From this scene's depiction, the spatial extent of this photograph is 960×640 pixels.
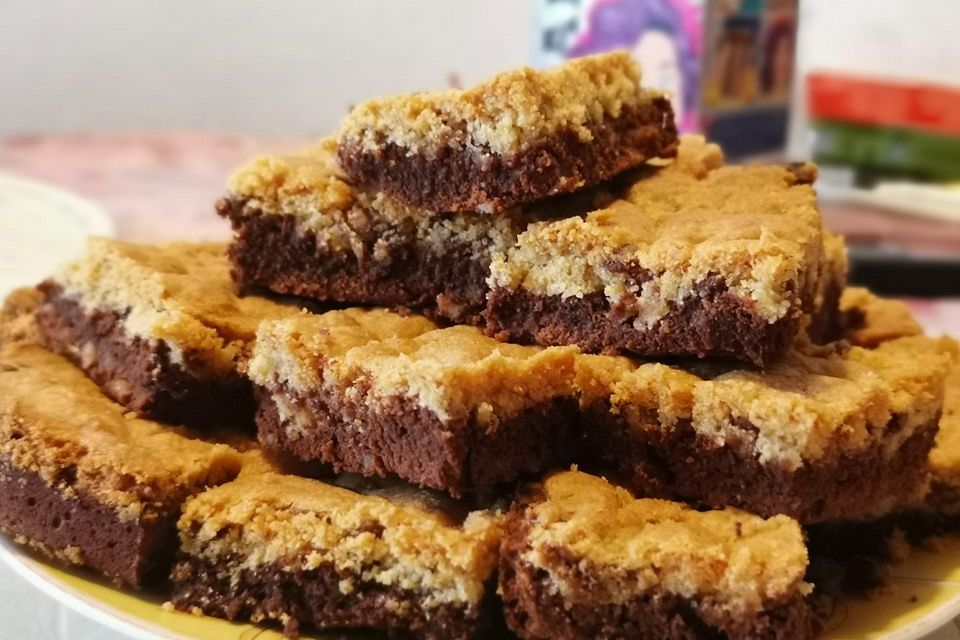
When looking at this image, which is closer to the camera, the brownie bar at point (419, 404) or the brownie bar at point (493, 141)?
the brownie bar at point (419, 404)

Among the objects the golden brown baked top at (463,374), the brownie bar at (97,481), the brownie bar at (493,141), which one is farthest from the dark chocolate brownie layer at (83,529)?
the brownie bar at (493,141)

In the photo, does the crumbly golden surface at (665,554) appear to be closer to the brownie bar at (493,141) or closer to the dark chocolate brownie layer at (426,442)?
the dark chocolate brownie layer at (426,442)

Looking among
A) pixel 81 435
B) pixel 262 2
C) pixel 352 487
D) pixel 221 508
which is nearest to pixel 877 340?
pixel 352 487

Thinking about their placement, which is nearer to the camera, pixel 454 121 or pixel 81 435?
pixel 81 435

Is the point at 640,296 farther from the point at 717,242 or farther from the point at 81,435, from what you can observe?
the point at 81,435

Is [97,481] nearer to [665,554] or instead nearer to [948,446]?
[665,554]

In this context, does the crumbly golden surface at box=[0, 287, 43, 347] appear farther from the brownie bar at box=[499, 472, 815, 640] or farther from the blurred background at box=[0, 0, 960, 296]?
the blurred background at box=[0, 0, 960, 296]

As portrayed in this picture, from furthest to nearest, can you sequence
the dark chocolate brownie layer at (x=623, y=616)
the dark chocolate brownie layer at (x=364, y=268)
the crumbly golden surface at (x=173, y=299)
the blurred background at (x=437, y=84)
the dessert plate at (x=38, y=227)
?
the blurred background at (x=437, y=84), the dessert plate at (x=38, y=227), the dark chocolate brownie layer at (x=364, y=268), the crumbly golden surface at (x=173, y=299), the dark chocolate brownie layer at (x=623, y=616)
